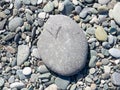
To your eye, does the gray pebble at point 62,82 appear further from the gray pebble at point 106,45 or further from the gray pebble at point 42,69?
the gray pebble at point 106,45

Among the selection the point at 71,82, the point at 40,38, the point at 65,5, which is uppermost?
the point at 65,5

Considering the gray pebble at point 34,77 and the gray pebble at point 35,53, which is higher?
the gray pebble at point 35,53

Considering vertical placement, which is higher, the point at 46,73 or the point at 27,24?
the point at 27,24

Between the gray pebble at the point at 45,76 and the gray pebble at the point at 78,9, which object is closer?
the gray pebble at the point at 45,76

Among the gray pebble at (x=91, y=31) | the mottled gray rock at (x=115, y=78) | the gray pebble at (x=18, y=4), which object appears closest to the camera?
the mottled gray rock at (x=115, y=78)

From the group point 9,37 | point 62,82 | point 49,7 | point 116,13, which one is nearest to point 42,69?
point 62,82

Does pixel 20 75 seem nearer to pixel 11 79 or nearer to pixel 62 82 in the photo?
pixel 11 79

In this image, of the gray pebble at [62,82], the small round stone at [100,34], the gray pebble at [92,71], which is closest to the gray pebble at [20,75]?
the gray pebble at [62,82]

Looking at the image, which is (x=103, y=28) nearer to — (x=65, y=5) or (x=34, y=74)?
(x=65, y=5)

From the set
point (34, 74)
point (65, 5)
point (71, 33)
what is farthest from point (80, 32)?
point (34, 74)
